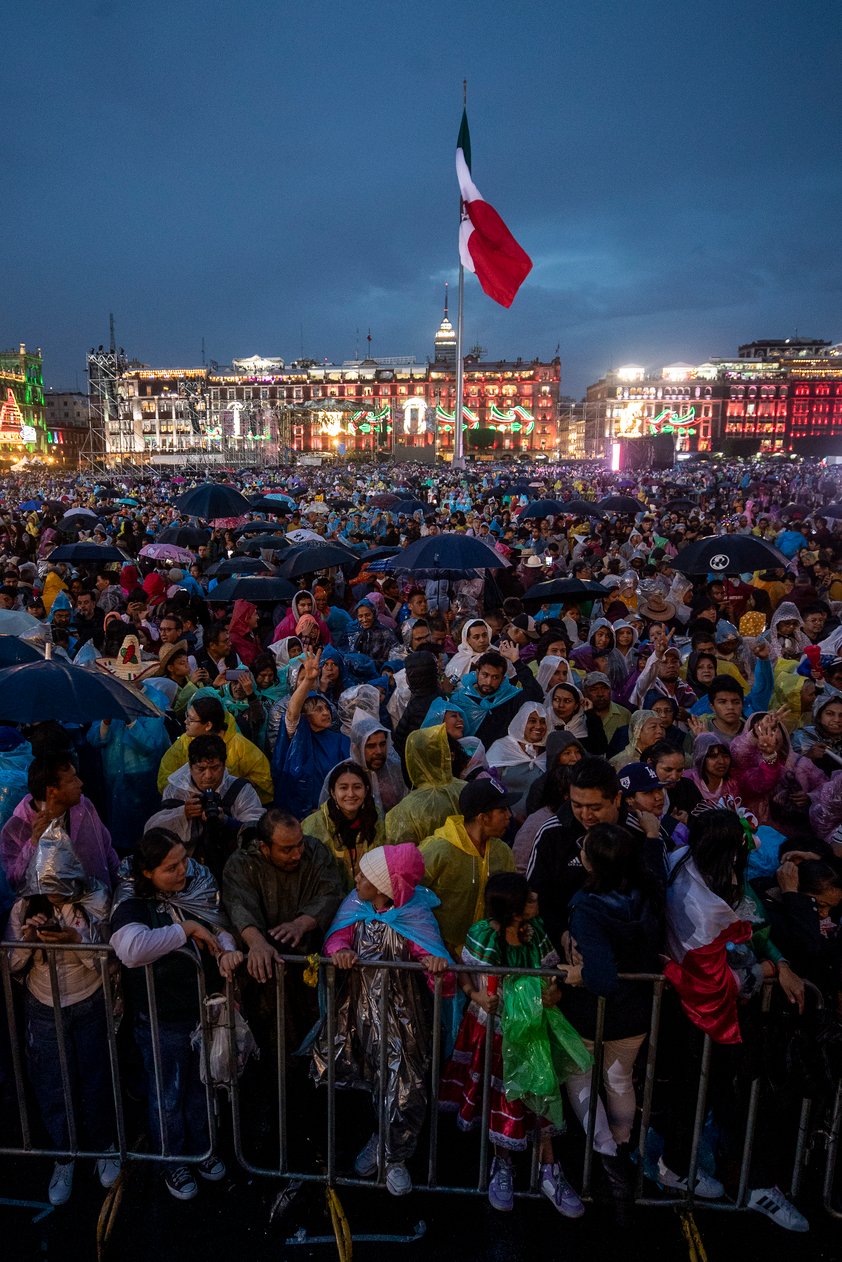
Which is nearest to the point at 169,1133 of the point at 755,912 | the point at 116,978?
the point at 116,978

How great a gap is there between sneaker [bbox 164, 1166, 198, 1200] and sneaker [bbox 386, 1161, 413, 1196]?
74 cm

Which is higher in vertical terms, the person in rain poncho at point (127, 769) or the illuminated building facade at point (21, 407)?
the illuminated building facade at point (21, 407)

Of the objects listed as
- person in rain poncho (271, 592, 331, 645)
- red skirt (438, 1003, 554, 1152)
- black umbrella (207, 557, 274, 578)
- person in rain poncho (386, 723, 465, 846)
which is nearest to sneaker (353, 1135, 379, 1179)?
→ red skirt (438, 1003, 554, 1152)

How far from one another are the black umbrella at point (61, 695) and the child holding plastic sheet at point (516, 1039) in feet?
5.83

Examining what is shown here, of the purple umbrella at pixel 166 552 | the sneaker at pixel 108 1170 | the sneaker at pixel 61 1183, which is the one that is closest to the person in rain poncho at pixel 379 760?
the sneaker at pixel 108 1170

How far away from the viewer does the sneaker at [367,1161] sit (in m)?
2.87

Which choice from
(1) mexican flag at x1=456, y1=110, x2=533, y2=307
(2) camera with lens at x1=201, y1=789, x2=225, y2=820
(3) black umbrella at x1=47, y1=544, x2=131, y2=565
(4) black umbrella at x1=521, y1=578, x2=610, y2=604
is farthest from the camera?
(1) mexican flag at x1=456, y1=110, x2=533, y2=307

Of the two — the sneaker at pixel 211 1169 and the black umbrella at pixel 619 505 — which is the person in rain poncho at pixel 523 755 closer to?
the sneaker at pixel 211 1169

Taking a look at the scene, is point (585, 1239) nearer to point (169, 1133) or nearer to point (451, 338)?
point (169, 1133)

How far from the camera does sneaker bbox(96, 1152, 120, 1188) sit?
285cm

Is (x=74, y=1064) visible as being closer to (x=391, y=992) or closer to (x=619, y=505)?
(x=391, y=992)

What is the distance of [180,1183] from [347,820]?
4.77 ft

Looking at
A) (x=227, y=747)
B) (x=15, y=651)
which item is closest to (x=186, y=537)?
(x=15, y=651)

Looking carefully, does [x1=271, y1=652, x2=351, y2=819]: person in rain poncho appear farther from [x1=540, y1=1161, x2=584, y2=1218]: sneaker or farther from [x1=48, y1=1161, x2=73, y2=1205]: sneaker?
[x1=540, y1=1161, x2=584, y2=1218]: sneaker
